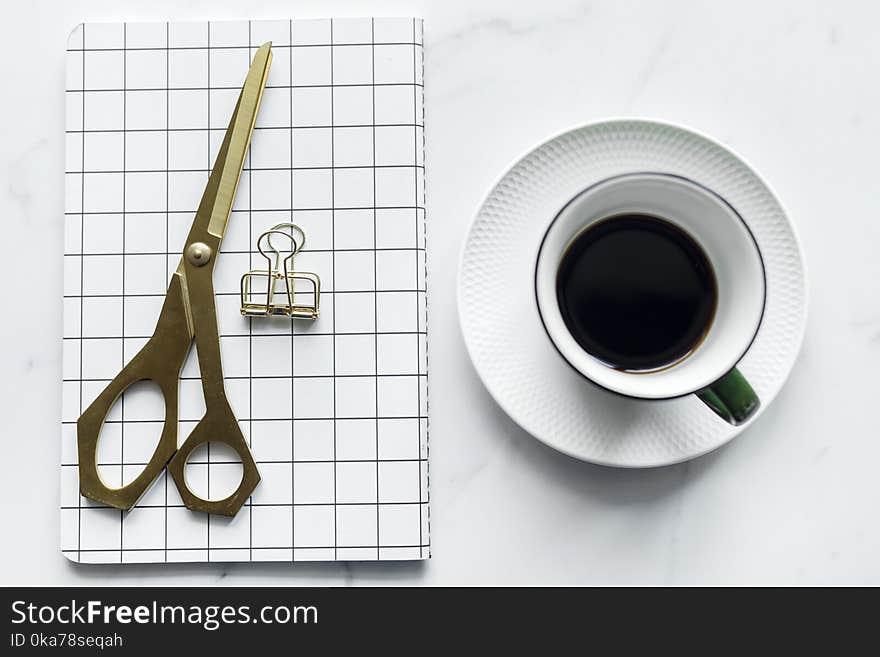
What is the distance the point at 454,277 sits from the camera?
74cm

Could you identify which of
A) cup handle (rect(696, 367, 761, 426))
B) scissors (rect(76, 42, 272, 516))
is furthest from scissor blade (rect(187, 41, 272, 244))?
cup handle (rect(696, 367, 761, 426))

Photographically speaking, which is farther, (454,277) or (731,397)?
(454,277)

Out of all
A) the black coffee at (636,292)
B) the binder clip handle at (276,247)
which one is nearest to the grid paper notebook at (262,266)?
the binder clip handle at (276,247)

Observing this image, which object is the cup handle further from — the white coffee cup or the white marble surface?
the white marble surface

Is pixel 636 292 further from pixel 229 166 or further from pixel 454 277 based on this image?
pixel 229 166

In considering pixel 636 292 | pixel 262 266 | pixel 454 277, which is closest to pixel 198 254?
pixel 262 266

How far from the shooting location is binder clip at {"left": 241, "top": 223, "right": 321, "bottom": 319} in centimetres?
71

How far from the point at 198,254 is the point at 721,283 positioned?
1.39 feet

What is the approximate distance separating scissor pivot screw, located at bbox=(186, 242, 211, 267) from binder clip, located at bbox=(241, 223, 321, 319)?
0.12ft

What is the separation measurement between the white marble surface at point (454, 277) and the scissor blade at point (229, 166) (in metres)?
0.08

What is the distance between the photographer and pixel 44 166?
76cm

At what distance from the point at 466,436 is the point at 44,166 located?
44 centimetres

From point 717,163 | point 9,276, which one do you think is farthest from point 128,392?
point 717,163

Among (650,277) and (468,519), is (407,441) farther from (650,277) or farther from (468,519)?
(650,277)
